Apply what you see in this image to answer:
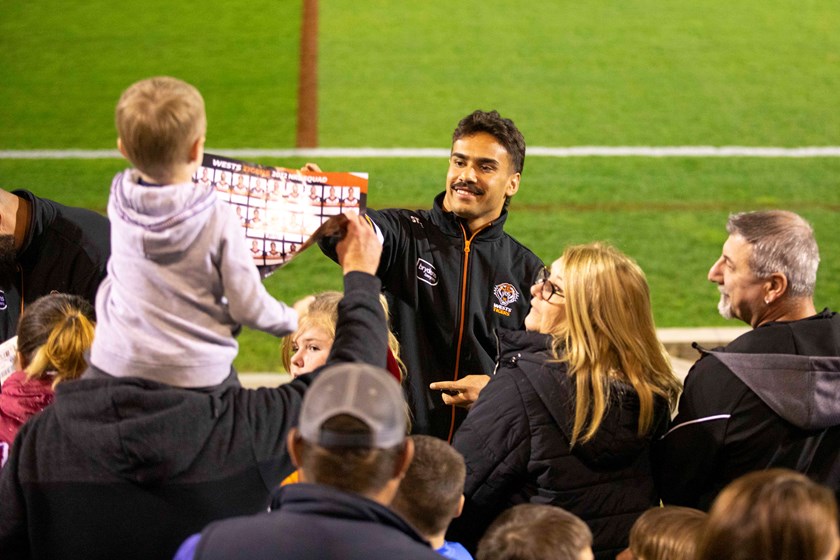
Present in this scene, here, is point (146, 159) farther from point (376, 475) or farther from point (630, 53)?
point (630, 53)

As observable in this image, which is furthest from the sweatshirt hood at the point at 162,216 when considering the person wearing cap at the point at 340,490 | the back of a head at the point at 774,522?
the back of a head at the point at 774,522

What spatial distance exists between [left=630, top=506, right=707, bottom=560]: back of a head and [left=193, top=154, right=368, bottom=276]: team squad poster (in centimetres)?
103

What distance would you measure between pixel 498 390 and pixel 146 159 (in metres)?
1.21

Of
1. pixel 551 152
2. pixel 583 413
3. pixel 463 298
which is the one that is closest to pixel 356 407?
pixel 583 413

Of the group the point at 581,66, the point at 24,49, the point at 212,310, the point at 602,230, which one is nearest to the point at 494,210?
the point at 212,310

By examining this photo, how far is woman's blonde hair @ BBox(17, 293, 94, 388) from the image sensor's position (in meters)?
2.64

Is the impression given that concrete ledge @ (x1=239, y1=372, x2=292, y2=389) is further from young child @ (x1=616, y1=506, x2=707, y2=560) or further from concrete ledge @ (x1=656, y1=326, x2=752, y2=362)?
young child @ (x1=616, y1=506, x2=707, y2=560)

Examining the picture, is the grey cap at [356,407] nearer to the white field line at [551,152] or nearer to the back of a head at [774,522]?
the back of a head at [774,522]

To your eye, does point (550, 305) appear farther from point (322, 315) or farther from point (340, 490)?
point (340, 490)

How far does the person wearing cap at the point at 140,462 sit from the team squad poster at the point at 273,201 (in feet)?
0.97

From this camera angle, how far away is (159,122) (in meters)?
1.97

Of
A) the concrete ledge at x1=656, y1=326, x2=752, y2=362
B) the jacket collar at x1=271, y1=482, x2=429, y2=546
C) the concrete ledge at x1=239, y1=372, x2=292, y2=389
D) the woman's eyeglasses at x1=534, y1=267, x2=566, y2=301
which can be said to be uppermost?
the woman's eyeglasses at x1=534, y1=267, x2=566, y2=301

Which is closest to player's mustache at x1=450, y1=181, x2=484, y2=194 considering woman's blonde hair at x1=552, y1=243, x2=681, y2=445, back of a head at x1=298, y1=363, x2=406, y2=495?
woman's blonde hair at x1=552, y1=243, x2=681, y2=445

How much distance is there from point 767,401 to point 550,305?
0.66 m
